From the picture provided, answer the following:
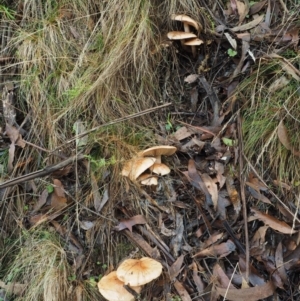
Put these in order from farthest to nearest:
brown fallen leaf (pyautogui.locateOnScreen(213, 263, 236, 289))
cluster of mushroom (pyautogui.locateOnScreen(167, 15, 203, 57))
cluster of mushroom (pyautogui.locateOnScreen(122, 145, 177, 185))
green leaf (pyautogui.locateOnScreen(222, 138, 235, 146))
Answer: cluster of mushroom (pyautogui.locateOnScreen(167, 15, 203, 57)) → green leaf (pyautogui.locateOnScreen(222, 138, 235, 146)) → cluster of mushroom (pyautogui.locateOnScreen(122, 145, 177, 185)) → brown fallen leaf (pyautogui.locateOnScreen(213, 263, 236, 289))

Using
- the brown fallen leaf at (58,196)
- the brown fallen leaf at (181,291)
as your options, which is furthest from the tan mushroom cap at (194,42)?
the brown fallen leaf at (181,291)

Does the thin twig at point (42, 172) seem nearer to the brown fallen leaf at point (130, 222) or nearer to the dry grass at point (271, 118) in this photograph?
the brown fallen leaf at point (130, 222)

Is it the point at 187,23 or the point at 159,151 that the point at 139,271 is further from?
the point at 187,23

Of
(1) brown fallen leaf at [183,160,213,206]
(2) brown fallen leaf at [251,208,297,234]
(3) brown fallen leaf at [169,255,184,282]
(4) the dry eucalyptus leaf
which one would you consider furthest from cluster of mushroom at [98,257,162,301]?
(4) the dry eucalyptus leaf

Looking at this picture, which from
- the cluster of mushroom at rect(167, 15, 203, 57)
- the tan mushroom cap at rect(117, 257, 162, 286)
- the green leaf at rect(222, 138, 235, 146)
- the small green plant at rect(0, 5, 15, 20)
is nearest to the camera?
the tan mushroom cap at rect(117, 257, 162, 286)

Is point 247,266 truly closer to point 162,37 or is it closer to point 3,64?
point 162,37

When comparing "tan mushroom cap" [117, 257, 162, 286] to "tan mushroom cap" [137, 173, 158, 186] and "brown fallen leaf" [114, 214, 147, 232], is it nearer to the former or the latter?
"brown fallen leaf" [114, 214, 147, 232]
